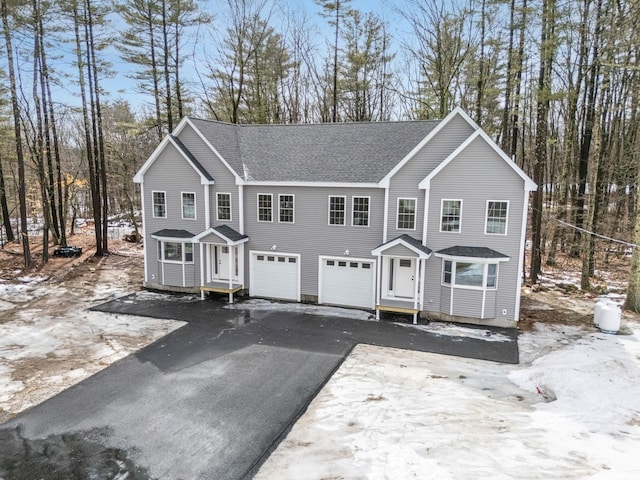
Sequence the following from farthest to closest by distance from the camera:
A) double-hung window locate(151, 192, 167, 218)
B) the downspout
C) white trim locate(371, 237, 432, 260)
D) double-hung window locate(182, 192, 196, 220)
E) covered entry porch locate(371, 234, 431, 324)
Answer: double-hung window locate(151, 192, 167, 218) → double-hung window locate(182, 192, 196, 220) → the downspout → covered entry porch locate(371, 234, 431, 324) → white trim locate(371, 237, 432, 260)

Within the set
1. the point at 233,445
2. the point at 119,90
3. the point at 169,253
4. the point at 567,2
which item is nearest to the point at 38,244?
the point at 119,90

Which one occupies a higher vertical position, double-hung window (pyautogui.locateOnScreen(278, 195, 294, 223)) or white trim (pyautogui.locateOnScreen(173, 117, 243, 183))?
white trim (pyautogui.locateOnScreen(173, 117, 243, 183))

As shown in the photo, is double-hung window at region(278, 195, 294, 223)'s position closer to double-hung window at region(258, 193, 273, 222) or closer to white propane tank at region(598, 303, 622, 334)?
double-hung window at region(258, 193, 273, 222)

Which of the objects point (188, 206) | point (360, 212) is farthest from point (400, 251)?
point (188, 206)

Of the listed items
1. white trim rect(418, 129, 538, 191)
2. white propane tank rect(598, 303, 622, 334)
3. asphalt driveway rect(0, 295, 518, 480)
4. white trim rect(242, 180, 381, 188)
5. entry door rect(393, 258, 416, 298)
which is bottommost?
asphalt driveway rect(0, 295, 518, 480)

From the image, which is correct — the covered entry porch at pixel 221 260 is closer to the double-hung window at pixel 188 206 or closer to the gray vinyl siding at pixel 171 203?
the gray vinyl siding at pixel 171 203

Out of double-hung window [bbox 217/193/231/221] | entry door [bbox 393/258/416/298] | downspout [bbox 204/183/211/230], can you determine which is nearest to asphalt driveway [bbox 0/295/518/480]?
entry door [bbox 393/258/416/298]

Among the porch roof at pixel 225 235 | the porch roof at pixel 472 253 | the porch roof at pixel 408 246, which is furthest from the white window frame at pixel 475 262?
the porch roof at pixel 225 235

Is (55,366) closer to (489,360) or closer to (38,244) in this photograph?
(489,360)
